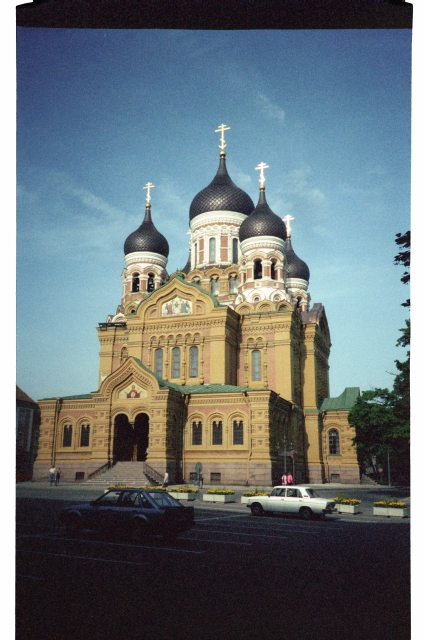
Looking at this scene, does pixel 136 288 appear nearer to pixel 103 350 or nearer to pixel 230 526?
pixel 103 350

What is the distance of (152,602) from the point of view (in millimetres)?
7016

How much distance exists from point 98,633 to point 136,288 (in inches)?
1377

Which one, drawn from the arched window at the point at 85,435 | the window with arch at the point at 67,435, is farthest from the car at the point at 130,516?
the arched window at the point at 85,435

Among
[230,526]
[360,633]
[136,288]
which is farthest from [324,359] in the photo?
[360,633]

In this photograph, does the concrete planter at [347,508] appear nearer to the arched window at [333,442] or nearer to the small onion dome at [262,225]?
the arched window at [333,442]

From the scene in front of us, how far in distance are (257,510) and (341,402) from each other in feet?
70.3

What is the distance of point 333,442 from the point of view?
3612 centimetres

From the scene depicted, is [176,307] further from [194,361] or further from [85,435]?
[85,435]

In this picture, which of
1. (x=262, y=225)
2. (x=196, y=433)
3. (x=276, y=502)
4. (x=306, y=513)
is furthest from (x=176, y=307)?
(x=306, y=513)

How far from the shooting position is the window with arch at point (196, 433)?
27.7m

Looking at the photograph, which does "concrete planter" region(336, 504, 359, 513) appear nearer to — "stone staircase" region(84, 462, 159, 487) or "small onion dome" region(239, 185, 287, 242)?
"stone staircase" region(84, 462, 159, 487)

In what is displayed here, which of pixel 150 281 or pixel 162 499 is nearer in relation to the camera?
pixel 162 499

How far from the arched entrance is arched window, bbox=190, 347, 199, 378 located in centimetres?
476

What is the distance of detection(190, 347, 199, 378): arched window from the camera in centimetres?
3166
